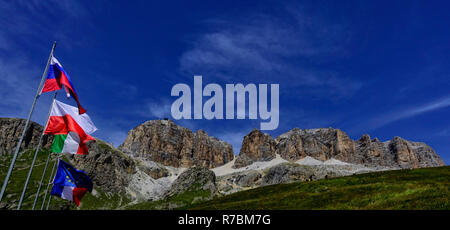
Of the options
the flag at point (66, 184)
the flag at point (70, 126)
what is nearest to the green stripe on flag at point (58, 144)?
the flag at point (70, 126)

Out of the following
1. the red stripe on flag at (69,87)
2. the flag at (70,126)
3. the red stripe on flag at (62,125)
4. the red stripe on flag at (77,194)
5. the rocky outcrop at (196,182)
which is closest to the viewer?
the red stripe on flag at (62,125)

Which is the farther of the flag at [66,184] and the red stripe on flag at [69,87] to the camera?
the flag at [66,184]

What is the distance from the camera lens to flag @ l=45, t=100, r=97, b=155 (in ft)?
75.8

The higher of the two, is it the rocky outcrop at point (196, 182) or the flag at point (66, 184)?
the rocky outcrop at point (196, 182)

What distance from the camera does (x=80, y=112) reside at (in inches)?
915

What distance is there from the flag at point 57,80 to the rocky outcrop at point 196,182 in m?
104

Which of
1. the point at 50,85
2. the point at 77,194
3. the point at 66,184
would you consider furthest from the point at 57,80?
the point at 77,194

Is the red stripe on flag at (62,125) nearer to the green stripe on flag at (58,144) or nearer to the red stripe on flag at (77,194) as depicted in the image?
the green stripe on flag at (58,144)

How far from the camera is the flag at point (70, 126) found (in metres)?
23.1

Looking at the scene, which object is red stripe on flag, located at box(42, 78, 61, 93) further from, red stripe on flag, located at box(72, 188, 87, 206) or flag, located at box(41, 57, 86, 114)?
red stripe on flag, located at box(72, 188, 87, 206)

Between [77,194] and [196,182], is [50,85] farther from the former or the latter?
[196,182]

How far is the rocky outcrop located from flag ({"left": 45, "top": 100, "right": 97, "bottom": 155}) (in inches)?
3932

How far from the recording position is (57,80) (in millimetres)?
22656
